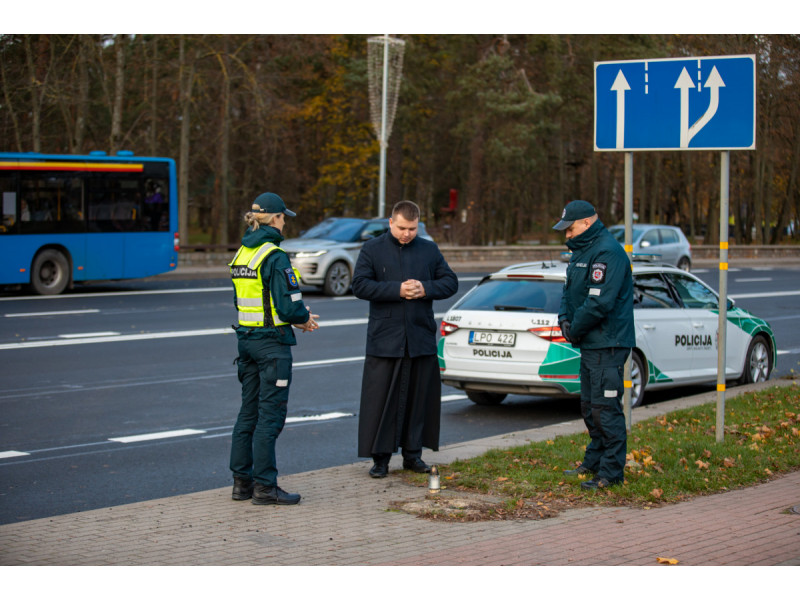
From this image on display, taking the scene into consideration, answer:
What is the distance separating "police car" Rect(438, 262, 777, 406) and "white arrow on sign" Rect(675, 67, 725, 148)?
2574mm

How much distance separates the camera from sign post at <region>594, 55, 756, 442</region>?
808 cm

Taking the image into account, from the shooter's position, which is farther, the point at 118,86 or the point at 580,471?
the point at 118,86

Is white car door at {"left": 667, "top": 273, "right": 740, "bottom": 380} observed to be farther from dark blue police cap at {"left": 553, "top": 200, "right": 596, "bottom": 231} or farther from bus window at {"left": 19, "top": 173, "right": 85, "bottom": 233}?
bus window at {"left": 19, "top": 173, "right": 85, "bottom": 233}

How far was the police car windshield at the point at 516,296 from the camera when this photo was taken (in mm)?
10477

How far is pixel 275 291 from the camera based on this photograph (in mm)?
6359

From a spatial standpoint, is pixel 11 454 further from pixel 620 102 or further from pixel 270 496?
pixel 620 102

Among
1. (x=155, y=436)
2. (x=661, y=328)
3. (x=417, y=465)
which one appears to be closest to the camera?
(x=417, y=465)

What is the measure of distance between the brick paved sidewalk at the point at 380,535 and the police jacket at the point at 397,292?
104 centimetres

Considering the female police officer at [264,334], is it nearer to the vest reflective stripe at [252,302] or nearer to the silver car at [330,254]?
the vest reflective stripe at [252,302]

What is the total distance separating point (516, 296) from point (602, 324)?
12.6 ft

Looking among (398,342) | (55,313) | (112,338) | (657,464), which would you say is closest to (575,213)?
(398,342)

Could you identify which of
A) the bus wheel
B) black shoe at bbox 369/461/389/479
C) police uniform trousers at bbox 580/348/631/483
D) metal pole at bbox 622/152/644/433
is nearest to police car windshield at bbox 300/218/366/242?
the bus wheel

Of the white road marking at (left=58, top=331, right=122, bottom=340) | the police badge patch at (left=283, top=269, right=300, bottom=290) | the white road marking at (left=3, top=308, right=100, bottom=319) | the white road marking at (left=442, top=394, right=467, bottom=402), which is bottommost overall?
the white road marking at (left=442, top=394, right=467, bottom=402)

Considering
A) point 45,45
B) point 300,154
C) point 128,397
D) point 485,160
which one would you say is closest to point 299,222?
point 300,154
